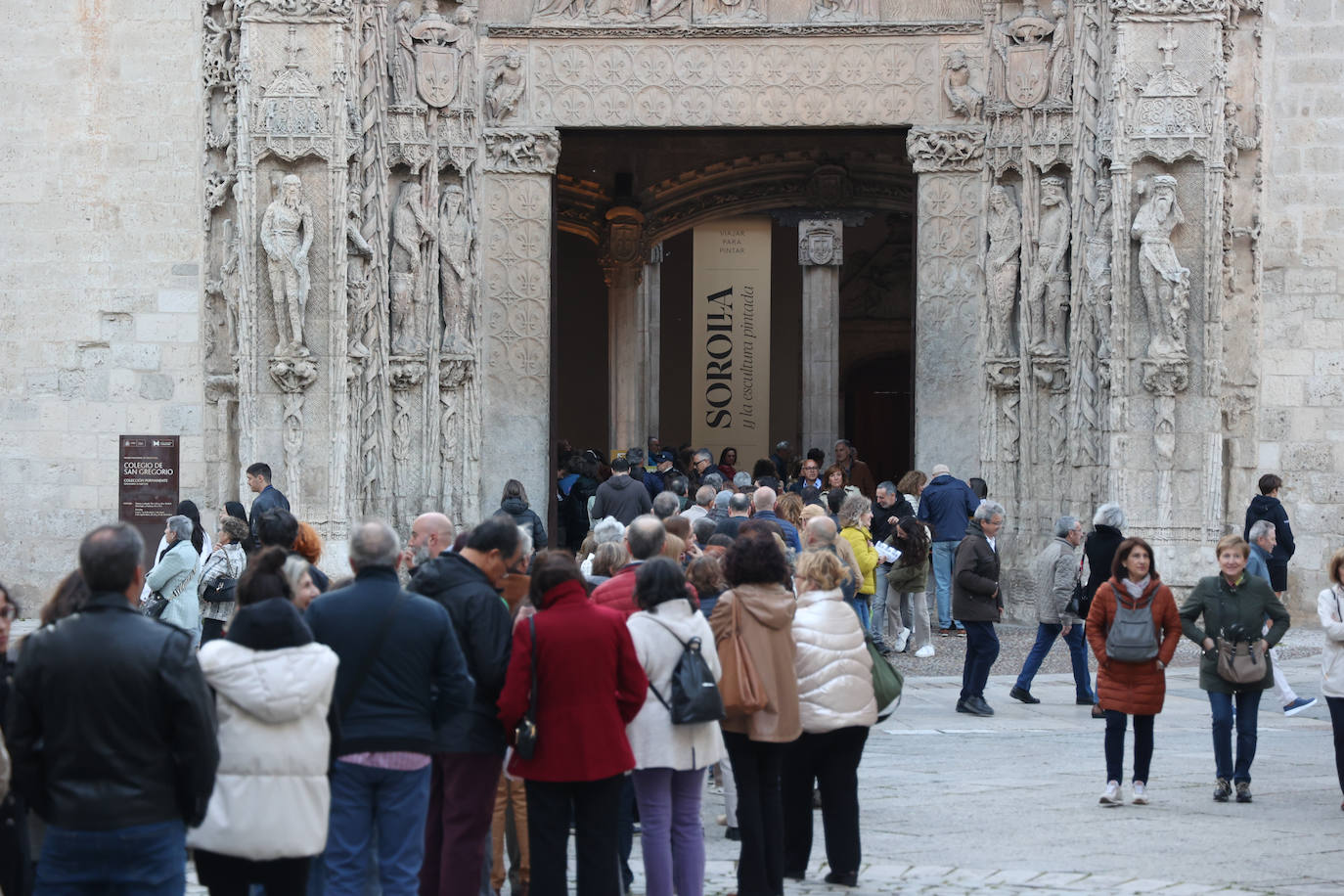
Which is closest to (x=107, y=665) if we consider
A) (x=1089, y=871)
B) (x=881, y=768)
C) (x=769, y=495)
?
(x=1089, y=871)

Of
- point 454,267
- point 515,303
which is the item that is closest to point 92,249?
point 454,267

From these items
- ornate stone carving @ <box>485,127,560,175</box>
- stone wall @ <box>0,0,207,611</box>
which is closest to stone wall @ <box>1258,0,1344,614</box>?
ornate stone carving @ <box>485,127,560,175</box>

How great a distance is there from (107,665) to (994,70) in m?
13.0

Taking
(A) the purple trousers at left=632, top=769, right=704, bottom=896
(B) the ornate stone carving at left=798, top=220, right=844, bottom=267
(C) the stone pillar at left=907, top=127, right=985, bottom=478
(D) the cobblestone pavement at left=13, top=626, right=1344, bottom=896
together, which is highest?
(B) the ornate stone carving at left=798, top=220, right=844, bottom=267

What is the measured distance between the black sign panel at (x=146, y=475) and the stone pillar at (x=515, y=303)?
281cm

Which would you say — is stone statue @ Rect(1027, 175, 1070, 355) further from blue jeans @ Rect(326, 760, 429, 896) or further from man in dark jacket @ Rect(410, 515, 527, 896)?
blue jeans @ Rect(326, 760, 429, 896)

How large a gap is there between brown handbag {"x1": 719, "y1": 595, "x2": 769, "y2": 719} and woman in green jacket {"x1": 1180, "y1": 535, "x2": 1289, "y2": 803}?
113 inches

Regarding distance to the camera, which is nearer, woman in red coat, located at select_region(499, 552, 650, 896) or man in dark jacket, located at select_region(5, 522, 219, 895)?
man in dark jacket, located at select_region(5, 522, 219, 895)

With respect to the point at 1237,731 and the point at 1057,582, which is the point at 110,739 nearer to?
the point at 1237,731

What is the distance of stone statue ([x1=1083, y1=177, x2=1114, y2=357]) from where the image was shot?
1534 cm

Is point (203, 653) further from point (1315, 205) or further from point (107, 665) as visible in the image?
point (1315, 205)

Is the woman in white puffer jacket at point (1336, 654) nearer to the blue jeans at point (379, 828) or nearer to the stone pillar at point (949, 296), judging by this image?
the blue jeans at point (379, 828)

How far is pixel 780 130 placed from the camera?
56.3ft

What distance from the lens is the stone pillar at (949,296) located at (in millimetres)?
16734
